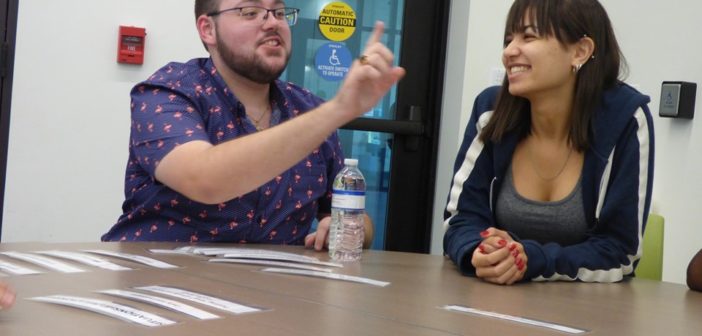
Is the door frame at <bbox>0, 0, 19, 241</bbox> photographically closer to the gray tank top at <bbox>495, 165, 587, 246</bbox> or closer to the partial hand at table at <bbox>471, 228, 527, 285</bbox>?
the gray tank top at <bbox>495, 165, 587, 246</bbox>

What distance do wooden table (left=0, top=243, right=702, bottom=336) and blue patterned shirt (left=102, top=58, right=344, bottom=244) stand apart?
0.15 m

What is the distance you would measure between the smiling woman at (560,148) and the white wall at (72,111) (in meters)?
1.97

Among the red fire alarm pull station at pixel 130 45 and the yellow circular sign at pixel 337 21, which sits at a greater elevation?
the yellow circular sign at pixel 337 21

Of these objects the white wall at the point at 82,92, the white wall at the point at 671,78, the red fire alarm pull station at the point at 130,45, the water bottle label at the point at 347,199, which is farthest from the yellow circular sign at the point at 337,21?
the water bottle label at the point at 347,199

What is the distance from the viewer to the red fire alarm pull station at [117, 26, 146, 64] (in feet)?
12.2

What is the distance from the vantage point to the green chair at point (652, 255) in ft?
8.19

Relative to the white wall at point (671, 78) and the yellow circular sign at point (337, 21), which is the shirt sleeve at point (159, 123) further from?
the yellow circular sign at point (337, 21)

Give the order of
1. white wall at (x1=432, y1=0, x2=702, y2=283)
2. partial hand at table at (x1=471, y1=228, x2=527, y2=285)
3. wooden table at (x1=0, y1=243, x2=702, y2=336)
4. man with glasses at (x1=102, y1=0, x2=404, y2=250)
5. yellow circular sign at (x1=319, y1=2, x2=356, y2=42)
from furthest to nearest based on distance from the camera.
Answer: yellow circular sign at (x1=319, y1=2, x2=356, y2=42), white wall at (x1=432, y1=0, x2=702, y2=283), partial hand at table at (x1=471, y1=228, x2=527, y2=285), man with glasses at (x1=102, y1=0, x2=404, y2=250), wooden table at (x1=0, y1=243, x2=702, y2=336)

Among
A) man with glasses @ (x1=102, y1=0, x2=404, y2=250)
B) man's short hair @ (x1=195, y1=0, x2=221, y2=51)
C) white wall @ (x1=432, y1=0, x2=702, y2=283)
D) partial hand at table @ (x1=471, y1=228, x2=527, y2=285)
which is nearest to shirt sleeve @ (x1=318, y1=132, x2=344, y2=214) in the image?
man with glasses @ (x1=102, y1=0, x2=404, y2=250)

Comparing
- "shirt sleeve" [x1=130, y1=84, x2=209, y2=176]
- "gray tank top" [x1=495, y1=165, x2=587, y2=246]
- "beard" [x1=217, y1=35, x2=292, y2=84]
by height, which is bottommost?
"gray tank top" [x1=495, y1=165, x2=587, y2=246]

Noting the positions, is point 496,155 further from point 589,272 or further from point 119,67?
point 119,67

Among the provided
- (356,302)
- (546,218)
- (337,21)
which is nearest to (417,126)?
(337,21)

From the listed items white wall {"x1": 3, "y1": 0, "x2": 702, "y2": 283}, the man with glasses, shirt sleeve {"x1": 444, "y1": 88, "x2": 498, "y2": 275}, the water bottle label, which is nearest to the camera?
the man with glasses

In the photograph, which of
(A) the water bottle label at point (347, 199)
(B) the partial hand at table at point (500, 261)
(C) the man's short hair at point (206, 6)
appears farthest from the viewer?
(C) the man's short hair at point (206, 6)
